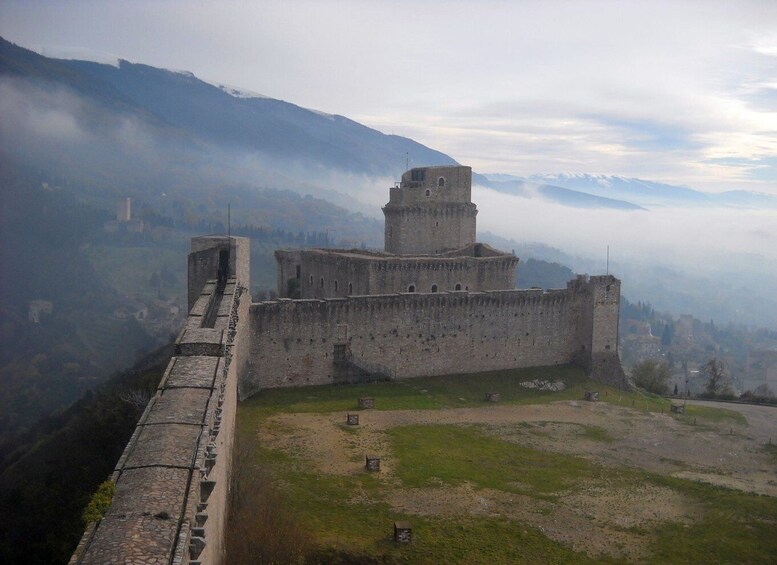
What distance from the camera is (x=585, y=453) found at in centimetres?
3344

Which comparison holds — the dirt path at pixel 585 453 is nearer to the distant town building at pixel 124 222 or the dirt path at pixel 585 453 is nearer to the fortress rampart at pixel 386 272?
the fortress rampart at pixel 386 272

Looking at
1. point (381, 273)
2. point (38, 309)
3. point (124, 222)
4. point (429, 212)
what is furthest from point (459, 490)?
point (124, 222)

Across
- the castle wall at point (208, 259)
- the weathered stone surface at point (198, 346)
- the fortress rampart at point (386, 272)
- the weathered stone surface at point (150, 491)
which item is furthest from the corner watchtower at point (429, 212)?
the weathered stone surface at point (150, 491)

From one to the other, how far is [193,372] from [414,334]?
2401 cm

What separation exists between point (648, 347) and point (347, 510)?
15641cm

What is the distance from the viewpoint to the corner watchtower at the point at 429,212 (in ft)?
179

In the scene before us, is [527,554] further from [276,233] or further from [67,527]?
[276,233]

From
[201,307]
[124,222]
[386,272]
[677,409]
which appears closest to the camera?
[201,307]

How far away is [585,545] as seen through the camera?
2380 cm

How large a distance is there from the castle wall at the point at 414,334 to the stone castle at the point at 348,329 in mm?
68

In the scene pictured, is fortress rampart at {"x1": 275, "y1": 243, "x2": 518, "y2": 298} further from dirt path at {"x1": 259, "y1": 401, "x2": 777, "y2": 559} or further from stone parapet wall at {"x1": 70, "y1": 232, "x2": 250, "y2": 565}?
stone parapet wall at {"x1": 70, "y1": 232, "x2": 250, "y2": 565}

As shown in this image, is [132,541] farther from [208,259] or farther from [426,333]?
[426,333]

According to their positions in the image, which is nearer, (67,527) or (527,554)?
(527,554)

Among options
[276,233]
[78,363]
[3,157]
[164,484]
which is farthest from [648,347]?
[164,484]
